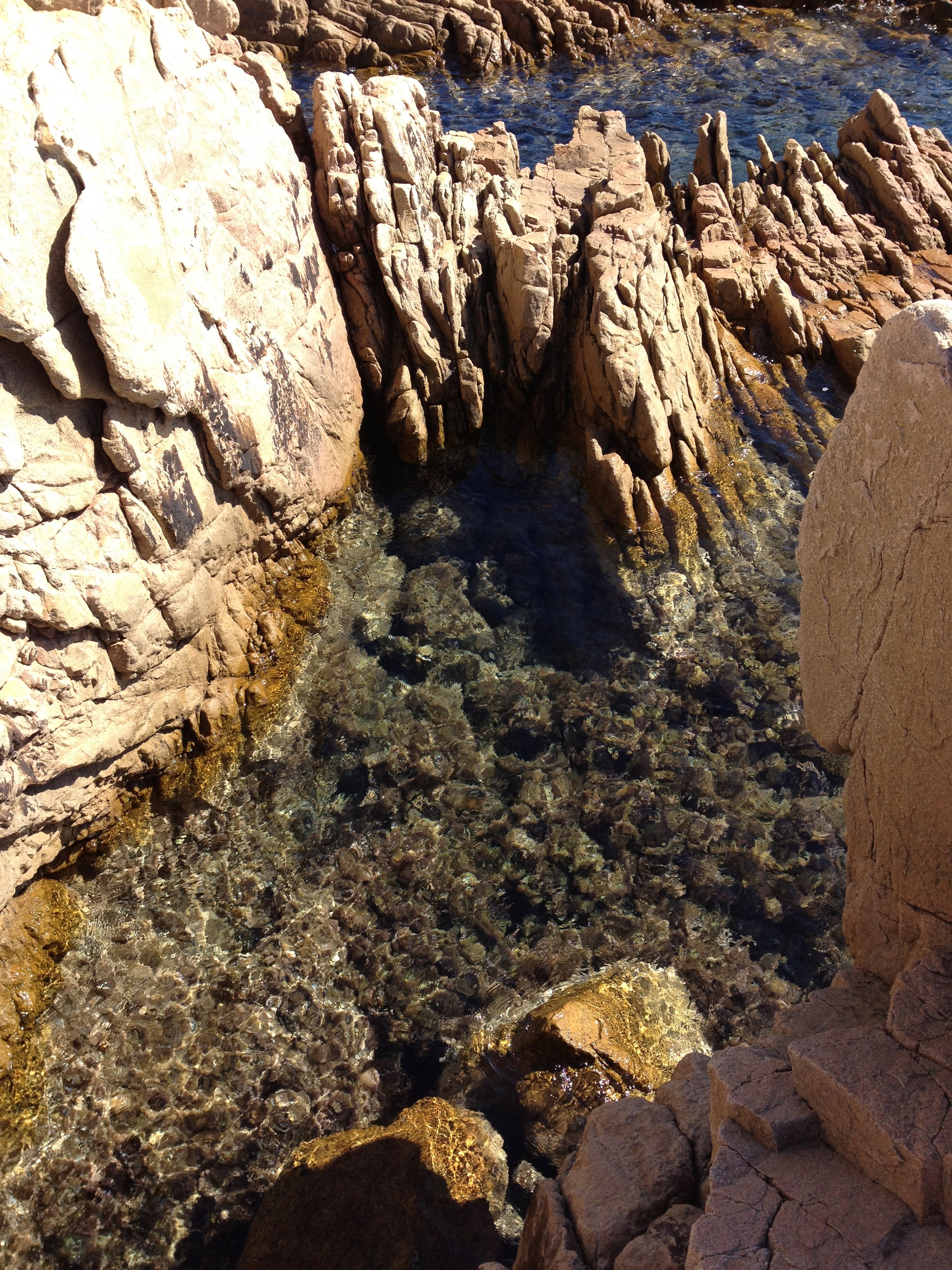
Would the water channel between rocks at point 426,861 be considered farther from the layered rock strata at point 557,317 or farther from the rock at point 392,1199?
the layered rock strata at point 557,317

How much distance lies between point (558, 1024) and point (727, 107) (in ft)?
80.8

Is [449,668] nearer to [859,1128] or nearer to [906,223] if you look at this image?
[859,1128]

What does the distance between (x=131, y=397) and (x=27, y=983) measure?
15.1ft

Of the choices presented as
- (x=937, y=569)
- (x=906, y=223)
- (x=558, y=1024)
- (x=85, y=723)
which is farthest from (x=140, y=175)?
(x=906, y=223)


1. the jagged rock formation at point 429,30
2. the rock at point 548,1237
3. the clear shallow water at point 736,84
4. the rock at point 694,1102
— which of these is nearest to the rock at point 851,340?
the clear shallow water at point 736,84

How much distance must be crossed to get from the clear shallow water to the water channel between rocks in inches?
528

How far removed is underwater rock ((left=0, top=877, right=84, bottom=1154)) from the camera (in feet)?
22.2

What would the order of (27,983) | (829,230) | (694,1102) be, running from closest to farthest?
1. (694,1102)
2. (27,983)
3. (829,230)

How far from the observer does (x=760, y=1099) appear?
4355 mm

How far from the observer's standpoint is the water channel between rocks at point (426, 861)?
680cm

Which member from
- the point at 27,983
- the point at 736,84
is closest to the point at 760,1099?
the point at 27,983

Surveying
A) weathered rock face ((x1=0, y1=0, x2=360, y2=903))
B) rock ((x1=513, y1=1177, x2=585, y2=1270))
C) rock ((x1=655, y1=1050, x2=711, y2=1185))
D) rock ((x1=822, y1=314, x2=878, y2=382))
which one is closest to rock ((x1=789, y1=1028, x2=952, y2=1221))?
rock ((x1=655, y1=1050, x2=711, y2=1185))

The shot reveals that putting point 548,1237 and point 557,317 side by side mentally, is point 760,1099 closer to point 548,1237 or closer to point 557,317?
point 548,1237

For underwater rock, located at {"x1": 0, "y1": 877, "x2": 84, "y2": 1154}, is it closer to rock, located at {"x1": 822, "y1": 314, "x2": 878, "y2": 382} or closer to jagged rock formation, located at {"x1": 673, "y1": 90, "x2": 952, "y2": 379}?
jagged rock formation, located at {"x1": 673, "y1": 90, "x2": 952, "y2": 379}
